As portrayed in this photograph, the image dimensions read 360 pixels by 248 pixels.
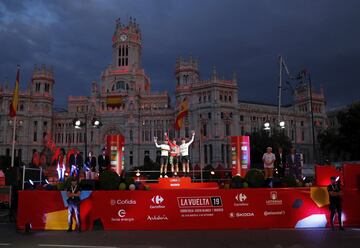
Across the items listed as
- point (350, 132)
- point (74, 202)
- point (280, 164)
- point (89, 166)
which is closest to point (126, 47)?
point (350, 132)

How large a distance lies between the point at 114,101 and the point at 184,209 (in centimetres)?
8473

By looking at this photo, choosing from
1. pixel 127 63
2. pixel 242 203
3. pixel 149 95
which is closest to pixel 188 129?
pixel 149 95

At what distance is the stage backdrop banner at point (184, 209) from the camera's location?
16172 mm

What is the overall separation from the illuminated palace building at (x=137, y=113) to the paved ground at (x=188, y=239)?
68.4 m

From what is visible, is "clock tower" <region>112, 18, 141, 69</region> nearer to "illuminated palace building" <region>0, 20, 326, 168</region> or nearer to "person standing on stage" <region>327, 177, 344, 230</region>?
"illuminated palace building" <region>0, 20, 326, 168</region>

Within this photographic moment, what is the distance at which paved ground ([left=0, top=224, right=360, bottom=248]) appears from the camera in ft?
40.3

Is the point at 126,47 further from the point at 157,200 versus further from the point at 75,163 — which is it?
the point at 157,200

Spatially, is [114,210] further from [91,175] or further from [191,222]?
[91,175]

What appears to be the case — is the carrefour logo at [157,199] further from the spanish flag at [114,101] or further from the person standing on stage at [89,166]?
the spanish flag at [114,101]

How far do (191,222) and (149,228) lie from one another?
6.37ft

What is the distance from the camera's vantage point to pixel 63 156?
28.8 m

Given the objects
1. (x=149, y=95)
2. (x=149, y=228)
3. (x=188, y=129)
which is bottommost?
(x=149, y=228)

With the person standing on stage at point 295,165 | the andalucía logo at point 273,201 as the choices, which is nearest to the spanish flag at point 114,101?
the person standing on stage at point 295,165

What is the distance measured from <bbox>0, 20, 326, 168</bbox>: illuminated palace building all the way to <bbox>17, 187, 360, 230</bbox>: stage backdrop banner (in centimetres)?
6660
